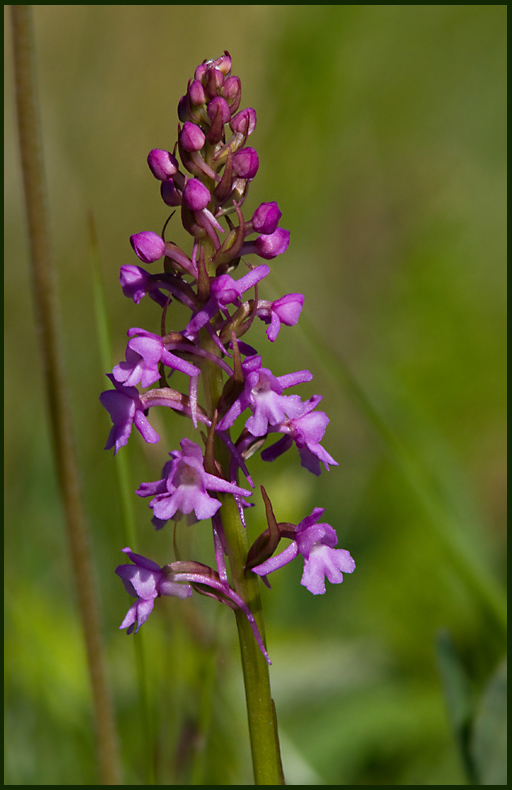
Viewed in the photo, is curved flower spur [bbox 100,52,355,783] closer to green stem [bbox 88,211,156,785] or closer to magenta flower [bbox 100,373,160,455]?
magenta flower [bbox 100,373,160,455]

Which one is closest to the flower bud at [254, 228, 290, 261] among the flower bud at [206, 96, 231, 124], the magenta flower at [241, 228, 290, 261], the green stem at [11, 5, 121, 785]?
Answer: the magenta flower at [241, 228, 290, 261]

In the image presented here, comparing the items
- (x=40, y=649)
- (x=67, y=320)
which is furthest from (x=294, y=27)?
(x=40, y=649)

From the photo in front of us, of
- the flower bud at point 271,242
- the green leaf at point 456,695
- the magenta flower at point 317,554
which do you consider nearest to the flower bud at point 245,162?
the flower bud at point 271,242

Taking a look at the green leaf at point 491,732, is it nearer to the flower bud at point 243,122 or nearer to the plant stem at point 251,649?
the plant stem at point 251,649

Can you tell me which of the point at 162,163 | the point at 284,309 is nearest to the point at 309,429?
the point at 284,309

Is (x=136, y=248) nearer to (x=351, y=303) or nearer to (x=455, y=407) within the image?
(x=455, y=407)

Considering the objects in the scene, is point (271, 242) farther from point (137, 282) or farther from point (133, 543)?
point (133, 543)
